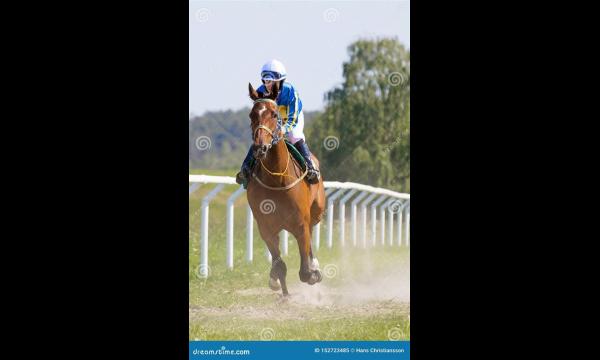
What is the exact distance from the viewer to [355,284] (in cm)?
1105

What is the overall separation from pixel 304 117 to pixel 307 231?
115 cm

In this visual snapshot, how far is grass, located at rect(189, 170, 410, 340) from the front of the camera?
405 inches

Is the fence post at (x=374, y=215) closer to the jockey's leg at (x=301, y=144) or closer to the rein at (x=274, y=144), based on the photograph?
the jockey's leg at (x=301, y=144)

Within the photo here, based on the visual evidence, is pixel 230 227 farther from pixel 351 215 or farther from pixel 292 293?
pixel 351 215

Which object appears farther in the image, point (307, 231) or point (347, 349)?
point (307, 231)

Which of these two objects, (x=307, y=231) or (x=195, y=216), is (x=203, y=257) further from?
(x=307, y=231)

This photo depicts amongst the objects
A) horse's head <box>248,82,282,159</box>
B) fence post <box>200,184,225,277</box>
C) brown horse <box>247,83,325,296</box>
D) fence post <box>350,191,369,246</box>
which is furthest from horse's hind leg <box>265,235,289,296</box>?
fence post <box>350,191,369,246</box>

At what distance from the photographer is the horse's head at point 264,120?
10117 millimetres

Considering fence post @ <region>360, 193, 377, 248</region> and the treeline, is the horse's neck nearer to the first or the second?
the treeline

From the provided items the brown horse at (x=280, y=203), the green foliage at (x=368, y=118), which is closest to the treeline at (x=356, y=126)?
A: the green foliage at (x=368, y=118)

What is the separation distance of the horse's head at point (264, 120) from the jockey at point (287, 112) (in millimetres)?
149

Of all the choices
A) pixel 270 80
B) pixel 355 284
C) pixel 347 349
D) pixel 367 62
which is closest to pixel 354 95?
pixel 367 62

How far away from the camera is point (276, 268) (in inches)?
430

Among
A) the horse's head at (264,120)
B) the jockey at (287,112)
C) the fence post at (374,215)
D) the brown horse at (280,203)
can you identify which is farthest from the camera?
the fence post at (374,215)
